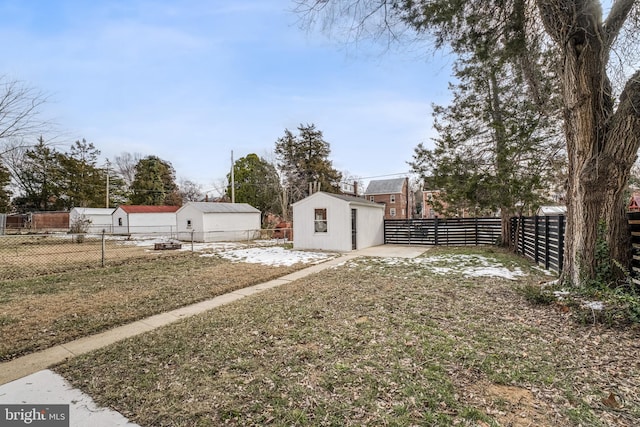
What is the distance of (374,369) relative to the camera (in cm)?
260

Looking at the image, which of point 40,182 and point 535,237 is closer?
point 535,237

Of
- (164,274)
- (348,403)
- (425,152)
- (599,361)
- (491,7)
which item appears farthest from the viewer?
(425,152)

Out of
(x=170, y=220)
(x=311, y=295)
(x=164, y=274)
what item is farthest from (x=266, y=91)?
(x=170, y=220)

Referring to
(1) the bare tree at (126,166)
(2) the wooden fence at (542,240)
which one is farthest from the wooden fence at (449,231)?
(1) the bare tree at (126,166)

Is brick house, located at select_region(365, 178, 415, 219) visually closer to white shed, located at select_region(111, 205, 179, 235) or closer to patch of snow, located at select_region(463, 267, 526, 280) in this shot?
white shed, located at select_region(111, 205, 179, 235)

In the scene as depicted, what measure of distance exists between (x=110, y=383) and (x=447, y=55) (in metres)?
6.67

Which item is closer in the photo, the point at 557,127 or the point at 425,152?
the point at 557,127

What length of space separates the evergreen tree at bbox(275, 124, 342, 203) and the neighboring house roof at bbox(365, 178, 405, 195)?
1245cm

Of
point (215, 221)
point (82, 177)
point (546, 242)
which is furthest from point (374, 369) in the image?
point (82, 177)

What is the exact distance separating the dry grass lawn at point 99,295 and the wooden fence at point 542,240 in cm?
628

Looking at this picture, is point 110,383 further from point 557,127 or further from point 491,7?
point 557,127

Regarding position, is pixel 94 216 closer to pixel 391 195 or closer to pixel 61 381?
pixel 61 381

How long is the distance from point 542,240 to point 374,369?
24.9 feet

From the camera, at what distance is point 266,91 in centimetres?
1203
